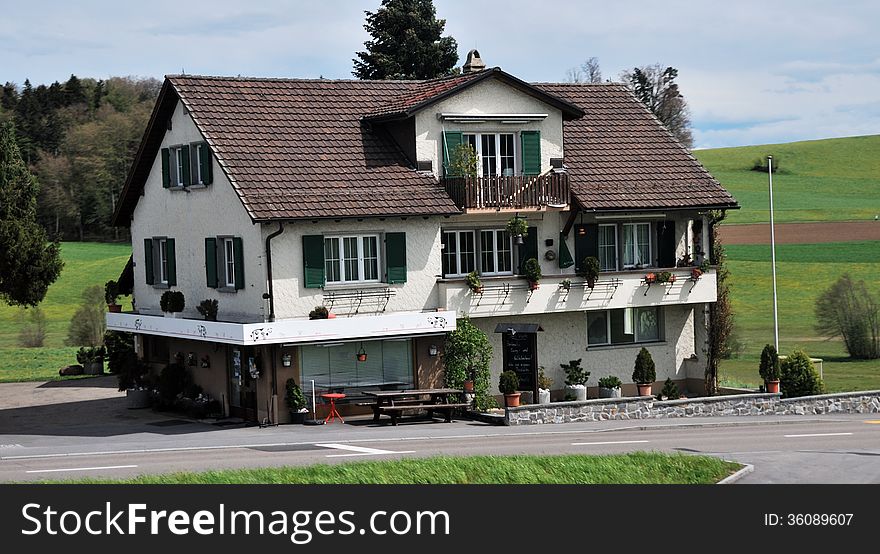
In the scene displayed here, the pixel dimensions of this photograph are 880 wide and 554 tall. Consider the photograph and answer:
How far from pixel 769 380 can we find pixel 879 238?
5516 centimetres

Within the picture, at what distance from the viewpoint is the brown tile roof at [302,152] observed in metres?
35.9

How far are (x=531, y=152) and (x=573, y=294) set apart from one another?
4.33 m

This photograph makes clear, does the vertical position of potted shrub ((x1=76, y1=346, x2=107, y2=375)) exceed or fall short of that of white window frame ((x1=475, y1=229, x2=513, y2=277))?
it falls short

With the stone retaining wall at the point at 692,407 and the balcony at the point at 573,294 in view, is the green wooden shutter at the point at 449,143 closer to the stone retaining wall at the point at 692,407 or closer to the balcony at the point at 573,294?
the balcony at the point at 573,294

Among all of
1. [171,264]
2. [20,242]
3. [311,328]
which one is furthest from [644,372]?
[20,242]

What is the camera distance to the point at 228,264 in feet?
123

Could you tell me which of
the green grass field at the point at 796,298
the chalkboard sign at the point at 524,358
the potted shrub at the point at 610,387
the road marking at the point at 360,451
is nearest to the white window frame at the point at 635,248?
the potted shrub at the point at 610,387

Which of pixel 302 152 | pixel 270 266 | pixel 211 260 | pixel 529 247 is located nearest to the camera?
pixel 270 266

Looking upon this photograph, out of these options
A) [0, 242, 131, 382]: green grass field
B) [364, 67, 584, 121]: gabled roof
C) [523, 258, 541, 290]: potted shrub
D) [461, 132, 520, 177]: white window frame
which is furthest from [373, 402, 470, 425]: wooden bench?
[0, 242, 131, 382]: green grass field

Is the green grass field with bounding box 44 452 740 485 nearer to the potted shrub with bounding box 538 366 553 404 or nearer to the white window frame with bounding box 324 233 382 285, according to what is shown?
the white window frame with bounding box 324 233 382 285

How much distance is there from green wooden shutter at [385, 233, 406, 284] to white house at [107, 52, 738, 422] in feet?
0.16

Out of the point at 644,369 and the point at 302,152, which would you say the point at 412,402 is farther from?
the point at 644,369

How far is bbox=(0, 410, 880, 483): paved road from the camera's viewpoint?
2525 centimetres

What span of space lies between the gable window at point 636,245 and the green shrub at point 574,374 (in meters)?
3.66
